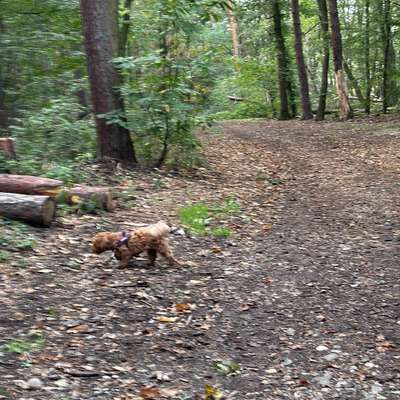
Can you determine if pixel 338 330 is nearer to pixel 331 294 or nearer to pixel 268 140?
pixel 331 294

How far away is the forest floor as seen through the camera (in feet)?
12.9

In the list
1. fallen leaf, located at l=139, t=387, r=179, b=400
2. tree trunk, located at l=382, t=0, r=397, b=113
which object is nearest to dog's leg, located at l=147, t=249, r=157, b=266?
fallen leaf, located at l=139, t=387, r=179, b=400

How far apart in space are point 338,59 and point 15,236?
17316 mm

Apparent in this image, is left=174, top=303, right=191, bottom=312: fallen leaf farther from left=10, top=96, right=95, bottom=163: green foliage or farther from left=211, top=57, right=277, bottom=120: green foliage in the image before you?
left=211, top=57, right=277, bottom=120: green foliage

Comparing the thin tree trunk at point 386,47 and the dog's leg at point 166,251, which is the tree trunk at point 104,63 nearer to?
the dog's leg at point 166,251

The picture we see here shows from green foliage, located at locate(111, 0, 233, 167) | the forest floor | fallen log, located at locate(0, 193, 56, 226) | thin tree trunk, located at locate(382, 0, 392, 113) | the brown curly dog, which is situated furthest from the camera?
thin tree trunk, located at locate(382, 0, 392, 113)

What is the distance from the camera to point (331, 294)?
18.4 ft

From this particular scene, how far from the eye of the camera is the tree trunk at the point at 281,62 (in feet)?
78.6

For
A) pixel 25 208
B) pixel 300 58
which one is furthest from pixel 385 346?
pixel 300 58

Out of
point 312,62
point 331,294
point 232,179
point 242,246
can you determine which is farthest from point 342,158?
point 312,62

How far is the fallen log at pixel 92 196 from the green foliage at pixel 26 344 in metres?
3.60

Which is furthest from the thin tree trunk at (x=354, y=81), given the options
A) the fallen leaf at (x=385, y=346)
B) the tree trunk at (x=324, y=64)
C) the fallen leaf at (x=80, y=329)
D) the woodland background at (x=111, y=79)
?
the fallen leaf at (x=80, y=329)

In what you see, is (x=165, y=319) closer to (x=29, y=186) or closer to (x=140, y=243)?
(x=140, y=243)

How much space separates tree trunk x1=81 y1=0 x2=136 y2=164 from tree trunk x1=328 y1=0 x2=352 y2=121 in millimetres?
12491
